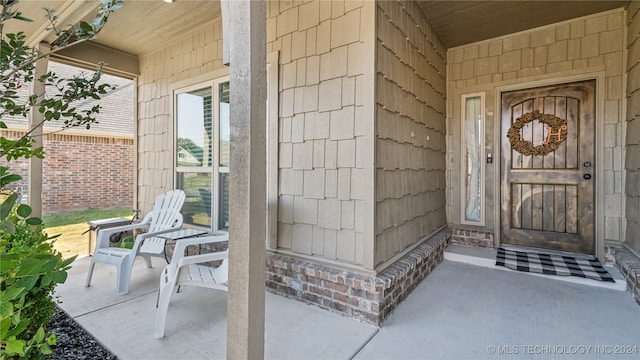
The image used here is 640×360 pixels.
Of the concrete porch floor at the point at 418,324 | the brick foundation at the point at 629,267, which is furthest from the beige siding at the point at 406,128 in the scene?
the brick foundation at the point at 629,267

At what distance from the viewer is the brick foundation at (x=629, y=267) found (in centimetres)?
253

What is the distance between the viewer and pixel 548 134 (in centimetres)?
367

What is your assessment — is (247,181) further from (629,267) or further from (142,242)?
(629,267)

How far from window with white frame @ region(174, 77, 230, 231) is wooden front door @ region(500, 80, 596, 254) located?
11.5 feet

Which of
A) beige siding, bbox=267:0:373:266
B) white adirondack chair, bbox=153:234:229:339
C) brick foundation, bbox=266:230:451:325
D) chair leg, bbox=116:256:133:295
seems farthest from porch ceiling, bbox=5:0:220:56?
brick foundation, bbox=266:230:451:325

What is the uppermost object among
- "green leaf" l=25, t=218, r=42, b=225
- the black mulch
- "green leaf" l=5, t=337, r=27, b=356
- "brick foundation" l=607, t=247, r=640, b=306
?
"green leaf" l=25, t=218, r=42, b=225

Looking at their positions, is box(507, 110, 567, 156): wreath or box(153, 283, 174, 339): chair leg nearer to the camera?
box(153, 283, 174, 339): chair leg

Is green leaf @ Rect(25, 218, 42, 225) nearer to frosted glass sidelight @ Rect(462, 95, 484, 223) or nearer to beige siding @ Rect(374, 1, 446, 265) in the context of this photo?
beige siding @ Rect(374, 1, 446, 265)

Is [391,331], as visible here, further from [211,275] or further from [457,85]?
[457,85]

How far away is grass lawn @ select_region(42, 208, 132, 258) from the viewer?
4699mm

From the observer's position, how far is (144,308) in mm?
2492

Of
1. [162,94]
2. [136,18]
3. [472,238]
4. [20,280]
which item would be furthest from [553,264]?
[136,18]

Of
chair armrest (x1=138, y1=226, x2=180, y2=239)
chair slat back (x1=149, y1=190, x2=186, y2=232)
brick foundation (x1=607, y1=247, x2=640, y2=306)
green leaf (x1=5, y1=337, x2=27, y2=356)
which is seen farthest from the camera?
chair slat back (x1=149, y1=190, x2=186, y2=232)

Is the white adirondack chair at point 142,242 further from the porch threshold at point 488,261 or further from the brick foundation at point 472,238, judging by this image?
the brick foundation at point 472,238
